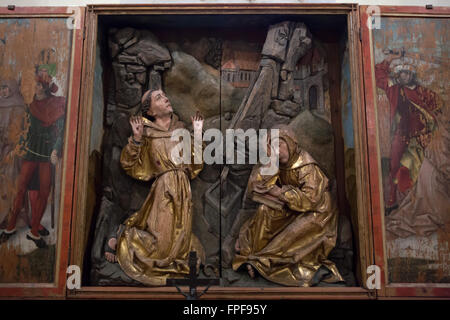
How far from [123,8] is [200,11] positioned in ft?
2.93

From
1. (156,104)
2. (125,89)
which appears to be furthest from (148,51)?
(156,104)

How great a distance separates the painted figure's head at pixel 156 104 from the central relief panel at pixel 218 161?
0.5 inches

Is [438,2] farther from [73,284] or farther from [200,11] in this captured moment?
[73,284]

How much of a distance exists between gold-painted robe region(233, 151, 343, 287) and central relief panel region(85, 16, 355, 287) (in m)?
0.01

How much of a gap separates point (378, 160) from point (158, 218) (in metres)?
2.47

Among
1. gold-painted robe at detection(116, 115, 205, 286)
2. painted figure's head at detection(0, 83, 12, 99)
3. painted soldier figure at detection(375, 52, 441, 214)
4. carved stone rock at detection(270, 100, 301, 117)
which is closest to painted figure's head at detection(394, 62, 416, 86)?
painted soldier figure at detection(375, 52, 441, 214)

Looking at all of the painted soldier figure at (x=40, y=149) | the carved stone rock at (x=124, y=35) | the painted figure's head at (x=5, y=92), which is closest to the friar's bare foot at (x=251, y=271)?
the painted soldier figure at (x=40, y=149)

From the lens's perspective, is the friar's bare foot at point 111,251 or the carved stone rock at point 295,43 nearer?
the friar's bare foot at point 111,251

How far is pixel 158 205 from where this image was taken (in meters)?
5.44

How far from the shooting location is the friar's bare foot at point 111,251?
5.32 meters

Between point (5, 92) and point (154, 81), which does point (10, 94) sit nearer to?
point (5, 92)

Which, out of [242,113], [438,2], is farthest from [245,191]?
[438,2]

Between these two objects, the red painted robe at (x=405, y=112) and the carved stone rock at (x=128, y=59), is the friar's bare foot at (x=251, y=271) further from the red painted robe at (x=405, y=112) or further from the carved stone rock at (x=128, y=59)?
the carved stone rock at (x=128, y=59)
